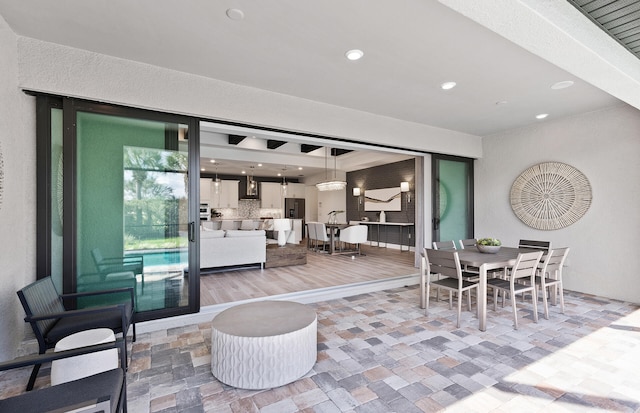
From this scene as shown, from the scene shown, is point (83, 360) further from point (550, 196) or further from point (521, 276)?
point (550, 196)

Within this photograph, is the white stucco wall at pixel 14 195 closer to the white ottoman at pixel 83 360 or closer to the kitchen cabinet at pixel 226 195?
the white ottoman at pixel 83 360

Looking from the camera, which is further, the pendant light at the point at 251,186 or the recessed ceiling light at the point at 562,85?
the pendant light at the point at 251,186

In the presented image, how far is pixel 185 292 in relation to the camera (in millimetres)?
3352

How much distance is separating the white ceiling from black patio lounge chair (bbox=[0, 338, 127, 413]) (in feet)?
7.63

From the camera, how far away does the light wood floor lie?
170 inches

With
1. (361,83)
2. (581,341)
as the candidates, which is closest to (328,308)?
(581,341)

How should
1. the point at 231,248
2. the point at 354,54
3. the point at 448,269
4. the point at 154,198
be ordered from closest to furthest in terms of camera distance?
the point at 354,54
the point at 154,198
the point at 448,269
the point at 231,248

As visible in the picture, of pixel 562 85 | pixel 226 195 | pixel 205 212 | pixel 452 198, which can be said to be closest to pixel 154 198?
pixel 562 85

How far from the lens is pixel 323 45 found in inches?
104

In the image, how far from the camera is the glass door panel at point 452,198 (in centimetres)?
560

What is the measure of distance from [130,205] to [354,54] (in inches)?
111

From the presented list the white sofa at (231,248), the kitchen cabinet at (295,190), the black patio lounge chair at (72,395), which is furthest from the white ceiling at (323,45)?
the kitchen cabinet at (295,190)

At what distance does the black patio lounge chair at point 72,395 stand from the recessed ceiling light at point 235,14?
7.70ft

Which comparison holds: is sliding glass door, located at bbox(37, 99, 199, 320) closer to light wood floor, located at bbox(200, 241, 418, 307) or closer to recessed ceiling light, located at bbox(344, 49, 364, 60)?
light wood floor, located at bbox(200, 241, 418, 307)
